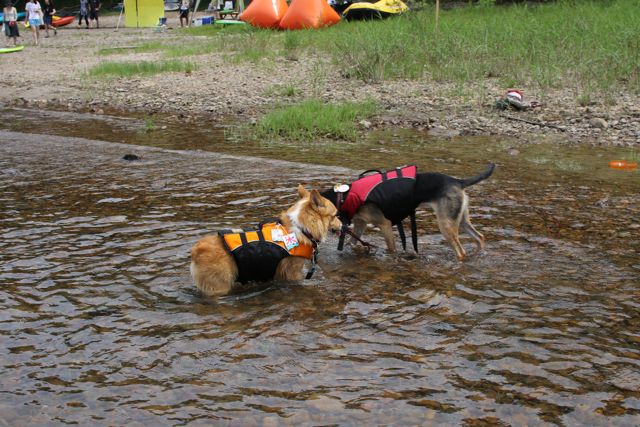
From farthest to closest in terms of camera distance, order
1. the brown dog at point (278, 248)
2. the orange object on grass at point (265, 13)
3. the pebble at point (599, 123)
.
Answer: the orange object on grass at point (265, 13), the pebble at point (599, 123), the brown dog at point (278, 248)

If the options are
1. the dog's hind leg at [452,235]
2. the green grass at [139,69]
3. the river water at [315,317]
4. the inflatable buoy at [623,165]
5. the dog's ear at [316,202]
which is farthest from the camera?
the green grass at [139,69]

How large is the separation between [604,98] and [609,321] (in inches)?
374

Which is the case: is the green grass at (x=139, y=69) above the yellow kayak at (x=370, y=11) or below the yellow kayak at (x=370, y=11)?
below

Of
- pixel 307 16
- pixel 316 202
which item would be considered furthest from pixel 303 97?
pixel 307 16

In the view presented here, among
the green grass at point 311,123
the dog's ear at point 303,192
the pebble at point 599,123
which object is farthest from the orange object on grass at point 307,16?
the dog's ear at point 303,192

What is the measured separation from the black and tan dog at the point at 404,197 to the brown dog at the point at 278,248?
0.38 metres

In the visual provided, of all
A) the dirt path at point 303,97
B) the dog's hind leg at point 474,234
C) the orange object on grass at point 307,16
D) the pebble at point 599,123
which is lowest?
the dog's hind leg at point 474,234

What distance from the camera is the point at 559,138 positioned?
1212 centimetres

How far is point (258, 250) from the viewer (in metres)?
5.64

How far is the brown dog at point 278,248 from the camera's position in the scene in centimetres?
556

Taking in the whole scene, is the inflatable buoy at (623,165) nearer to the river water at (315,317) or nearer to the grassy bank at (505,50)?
the river water at (315,317)

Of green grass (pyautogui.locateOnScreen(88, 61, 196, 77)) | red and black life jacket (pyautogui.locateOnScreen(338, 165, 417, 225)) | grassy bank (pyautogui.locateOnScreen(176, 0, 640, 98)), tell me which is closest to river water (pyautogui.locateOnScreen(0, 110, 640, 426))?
red and black life jacket (pyautogui.locateOnScreen(338, 165, 417, 225))

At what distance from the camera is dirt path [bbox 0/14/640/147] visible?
12711mm

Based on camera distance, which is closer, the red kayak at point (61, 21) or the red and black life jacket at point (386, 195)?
the red and black life jacket at point (386, 195)
